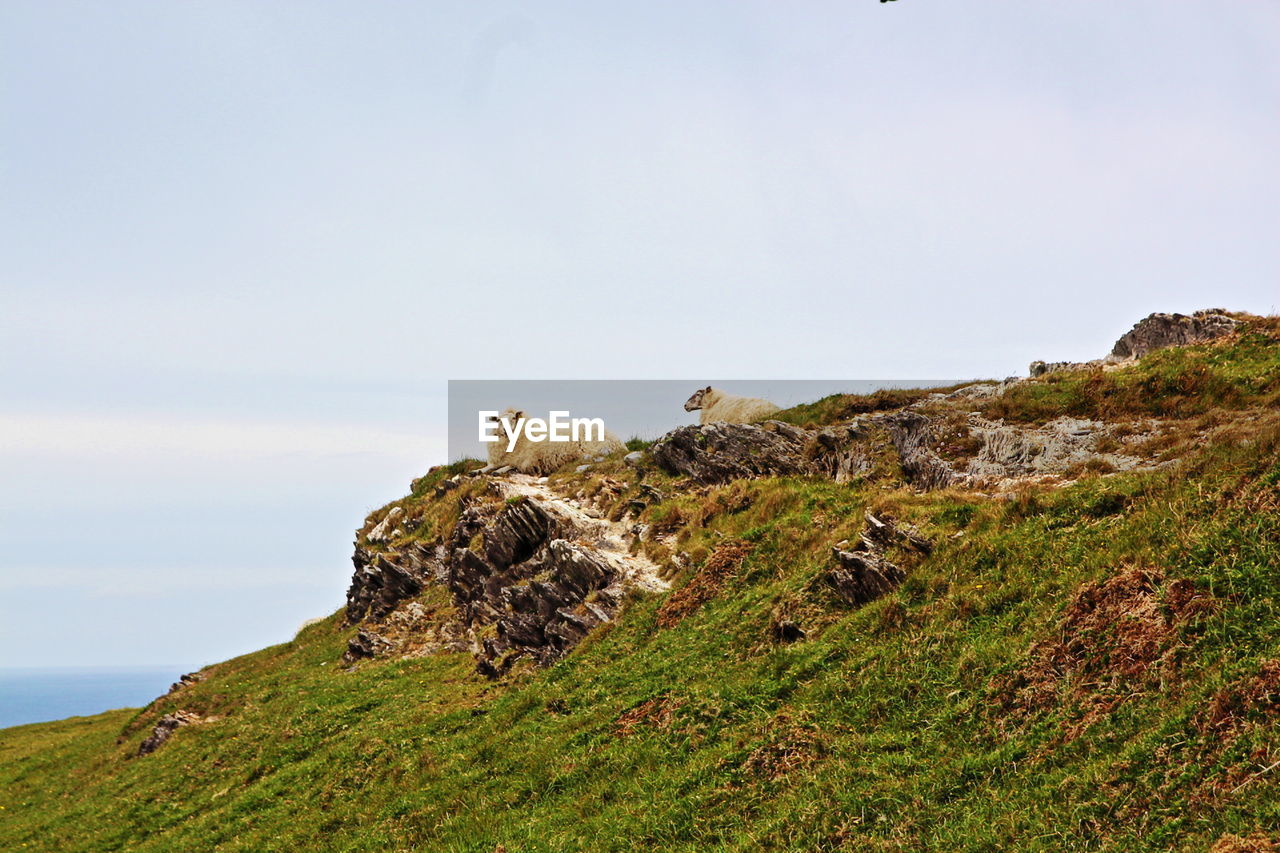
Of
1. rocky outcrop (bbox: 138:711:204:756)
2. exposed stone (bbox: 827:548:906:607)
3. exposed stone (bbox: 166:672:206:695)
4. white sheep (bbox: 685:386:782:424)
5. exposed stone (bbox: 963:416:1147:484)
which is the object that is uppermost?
white sheep (bbox: 685:386:782:424)

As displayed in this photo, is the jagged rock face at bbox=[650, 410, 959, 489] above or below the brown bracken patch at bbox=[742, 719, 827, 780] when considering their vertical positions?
above

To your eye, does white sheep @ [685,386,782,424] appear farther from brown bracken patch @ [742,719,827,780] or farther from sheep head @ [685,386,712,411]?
brown bracken patch @ [742,719,827,780]

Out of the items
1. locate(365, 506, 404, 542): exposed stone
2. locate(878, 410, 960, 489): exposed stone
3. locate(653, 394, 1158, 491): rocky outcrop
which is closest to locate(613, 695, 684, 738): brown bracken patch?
locate(653, 394, 1158, 491): rocky outcrop

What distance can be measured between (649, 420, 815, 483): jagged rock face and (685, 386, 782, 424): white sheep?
6477mm

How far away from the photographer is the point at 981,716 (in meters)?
11.8

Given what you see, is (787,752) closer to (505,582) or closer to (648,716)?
(648,716)

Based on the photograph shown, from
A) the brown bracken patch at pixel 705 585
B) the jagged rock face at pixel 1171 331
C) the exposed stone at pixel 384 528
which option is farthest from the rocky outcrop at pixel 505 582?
the jagged rock face at pixel 1171 331

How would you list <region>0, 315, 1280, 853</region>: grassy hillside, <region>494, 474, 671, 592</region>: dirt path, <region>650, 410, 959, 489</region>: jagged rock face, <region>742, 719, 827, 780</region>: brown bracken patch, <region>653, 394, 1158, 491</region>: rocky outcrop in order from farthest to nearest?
1. <region>650, 410, 959, 489</region>: jagged rock face
2. <region>494, 474, 671, 592</region>: dirt path
3. <region>653, 394, 1158, 491</region>: rocky outcrop
4. <region>742, 719, 827, 780</region>: brown bracken patch
5. <region>0, 315, 1280, 853</region>: grassy hillside

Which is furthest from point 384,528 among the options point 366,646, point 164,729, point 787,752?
point 787,752

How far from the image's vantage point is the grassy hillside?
9.74 meters

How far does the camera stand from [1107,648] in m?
11.5

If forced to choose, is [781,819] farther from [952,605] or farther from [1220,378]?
[1220,378]

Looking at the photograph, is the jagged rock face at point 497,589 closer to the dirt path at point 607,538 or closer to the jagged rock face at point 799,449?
the dirt path at point 607,538

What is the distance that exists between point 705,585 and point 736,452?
1090 centimetres
